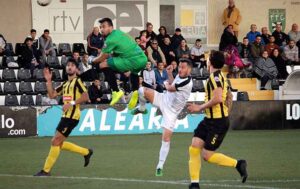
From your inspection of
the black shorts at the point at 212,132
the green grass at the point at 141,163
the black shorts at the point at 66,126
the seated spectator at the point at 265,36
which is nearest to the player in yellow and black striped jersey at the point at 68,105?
the black shorts at the point at 66,126

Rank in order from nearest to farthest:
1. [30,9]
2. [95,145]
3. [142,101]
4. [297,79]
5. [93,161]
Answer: [142,101] → [93,161] → [95,145] → [297,79] → [30,9]

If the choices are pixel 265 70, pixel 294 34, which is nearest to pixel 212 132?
pixel 265 70

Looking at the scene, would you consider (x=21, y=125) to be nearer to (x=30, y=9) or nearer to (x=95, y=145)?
(x=95, y=145)

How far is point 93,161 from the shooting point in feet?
54.3

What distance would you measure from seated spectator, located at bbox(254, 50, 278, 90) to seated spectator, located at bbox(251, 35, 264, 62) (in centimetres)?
29

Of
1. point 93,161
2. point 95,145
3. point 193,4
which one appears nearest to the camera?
point 93,161

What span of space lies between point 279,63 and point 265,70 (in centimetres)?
69

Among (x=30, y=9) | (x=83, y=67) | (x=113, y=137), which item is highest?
(x=30, y=9)

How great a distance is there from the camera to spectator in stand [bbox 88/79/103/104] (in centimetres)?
2387

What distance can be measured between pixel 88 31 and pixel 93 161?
13.3 metres

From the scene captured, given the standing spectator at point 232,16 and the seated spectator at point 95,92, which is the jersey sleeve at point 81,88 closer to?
the seated spectator at point 95,92

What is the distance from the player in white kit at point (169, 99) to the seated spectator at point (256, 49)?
45.9ft

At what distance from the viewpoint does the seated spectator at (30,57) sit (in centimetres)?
2555

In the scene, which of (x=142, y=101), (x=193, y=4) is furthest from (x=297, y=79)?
(x=142, y=101)
